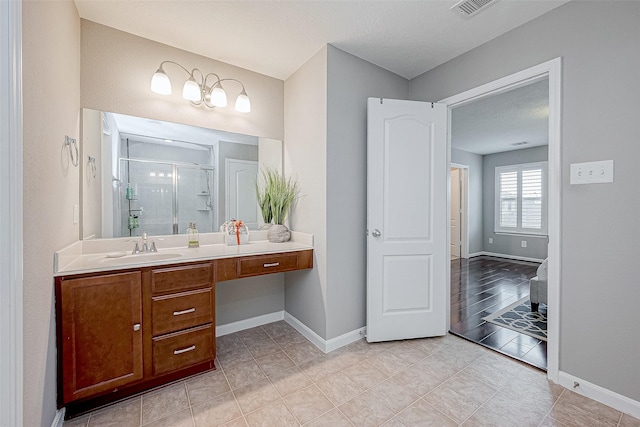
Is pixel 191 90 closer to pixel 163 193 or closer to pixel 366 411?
pixel 163 193

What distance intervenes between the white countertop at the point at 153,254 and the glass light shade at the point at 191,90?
114 cm

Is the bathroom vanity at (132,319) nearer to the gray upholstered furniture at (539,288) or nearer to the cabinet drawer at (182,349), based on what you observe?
the cabinet drawer at (182,349)

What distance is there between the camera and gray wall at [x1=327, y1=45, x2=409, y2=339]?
2.24 meters

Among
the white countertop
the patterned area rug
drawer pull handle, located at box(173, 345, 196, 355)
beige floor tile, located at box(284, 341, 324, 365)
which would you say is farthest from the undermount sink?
the patterned area rug

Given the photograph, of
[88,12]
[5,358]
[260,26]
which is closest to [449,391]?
[5,358]

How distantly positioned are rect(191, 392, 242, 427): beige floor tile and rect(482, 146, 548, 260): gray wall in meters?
6.37

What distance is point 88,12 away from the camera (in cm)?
184

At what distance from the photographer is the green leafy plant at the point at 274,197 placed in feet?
8.76

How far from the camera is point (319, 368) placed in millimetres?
1986

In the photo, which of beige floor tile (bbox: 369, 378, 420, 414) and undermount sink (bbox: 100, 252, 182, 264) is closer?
beige floor tile (bbox: 369, 378, 420, 414)

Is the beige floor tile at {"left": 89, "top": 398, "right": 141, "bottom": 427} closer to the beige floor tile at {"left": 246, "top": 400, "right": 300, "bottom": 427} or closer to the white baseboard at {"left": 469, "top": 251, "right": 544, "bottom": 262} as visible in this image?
the beige floor tile at {"left": 246, "top": 400, "right": 300, "bottom": 427}

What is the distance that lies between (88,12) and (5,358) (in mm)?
2123

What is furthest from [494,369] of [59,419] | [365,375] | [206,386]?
[59,419]

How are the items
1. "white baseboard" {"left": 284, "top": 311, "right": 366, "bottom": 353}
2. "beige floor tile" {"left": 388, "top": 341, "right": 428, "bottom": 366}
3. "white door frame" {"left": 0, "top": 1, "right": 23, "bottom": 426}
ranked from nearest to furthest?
"white door frame" {"left": 0, "top": 1, "right": 23, "bottom": 426} < "beige floor tile" {"left": 388, "top": 341, "right": 428, "bottom": 366} < "white baseboard" {"left": 284, "top": 311, "right": 366, "bottom": 353}
